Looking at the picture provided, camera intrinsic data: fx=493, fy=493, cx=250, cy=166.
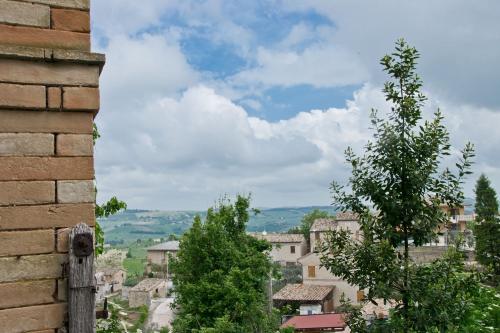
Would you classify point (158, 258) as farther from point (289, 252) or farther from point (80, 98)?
point (80, 98)

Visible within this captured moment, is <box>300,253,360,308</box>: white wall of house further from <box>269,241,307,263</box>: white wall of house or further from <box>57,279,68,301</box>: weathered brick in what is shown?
<box>57,279,68,301</box>: weathered brick

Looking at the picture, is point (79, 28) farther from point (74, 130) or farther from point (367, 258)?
point (367, 258)

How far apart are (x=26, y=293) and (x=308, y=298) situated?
35728mm

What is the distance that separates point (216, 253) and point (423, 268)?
12.7 metres

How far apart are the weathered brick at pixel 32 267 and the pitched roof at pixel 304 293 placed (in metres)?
35.2

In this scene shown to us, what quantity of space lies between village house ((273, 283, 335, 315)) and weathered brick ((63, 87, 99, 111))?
3525 centimetres

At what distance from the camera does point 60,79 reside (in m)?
3.19

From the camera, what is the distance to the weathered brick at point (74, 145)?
3154 millimetres

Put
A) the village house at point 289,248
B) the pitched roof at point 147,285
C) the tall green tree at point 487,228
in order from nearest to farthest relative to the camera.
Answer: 1. the tall green tree at point 487,228
2. the pitched roof at point 147,285
3. the village house at point 289,248

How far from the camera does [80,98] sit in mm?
3221

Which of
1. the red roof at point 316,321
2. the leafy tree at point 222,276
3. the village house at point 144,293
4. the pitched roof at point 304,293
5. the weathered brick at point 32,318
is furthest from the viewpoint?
the village house at point 144,293

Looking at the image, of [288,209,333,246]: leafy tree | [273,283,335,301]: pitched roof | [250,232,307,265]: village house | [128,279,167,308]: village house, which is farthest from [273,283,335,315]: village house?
[288,209,333,246]: leafy tree

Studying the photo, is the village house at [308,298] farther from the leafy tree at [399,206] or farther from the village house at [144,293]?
the leafy tree at [399,206]

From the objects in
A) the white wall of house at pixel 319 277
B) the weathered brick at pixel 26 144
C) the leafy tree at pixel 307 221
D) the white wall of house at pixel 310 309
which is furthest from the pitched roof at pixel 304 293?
the weathered brick at pixel 26 144
